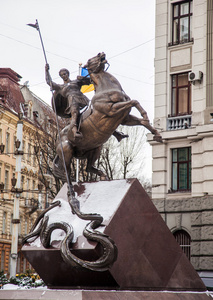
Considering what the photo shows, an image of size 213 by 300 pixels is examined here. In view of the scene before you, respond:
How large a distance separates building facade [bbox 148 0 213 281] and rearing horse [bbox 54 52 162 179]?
14.2 m

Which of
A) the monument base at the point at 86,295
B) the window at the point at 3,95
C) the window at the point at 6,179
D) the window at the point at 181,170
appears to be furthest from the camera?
the window at the point at 6,179

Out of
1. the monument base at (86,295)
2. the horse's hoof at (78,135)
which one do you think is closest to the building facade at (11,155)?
the horse's hoof at (78,135)

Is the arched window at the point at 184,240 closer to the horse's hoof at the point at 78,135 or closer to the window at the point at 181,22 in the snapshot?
the window at the point at 181,22

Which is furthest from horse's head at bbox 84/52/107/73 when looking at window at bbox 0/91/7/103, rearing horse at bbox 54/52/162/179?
window at bbox 0/91/7/103

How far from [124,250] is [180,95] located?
18.8 m

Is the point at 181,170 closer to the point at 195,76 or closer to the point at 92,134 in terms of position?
the point at 195,76

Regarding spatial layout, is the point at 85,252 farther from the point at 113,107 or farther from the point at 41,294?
the point at 113,107

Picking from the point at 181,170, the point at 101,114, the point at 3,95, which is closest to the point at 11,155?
the point at 3,95

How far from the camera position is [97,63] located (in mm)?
A: 11938

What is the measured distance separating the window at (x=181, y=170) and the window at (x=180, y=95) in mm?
1698

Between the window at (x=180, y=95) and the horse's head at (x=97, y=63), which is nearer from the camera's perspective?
the horse's head at (x=97, y=63)

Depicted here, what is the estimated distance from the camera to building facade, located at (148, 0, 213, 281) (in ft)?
86.9

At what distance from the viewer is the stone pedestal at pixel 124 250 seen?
34.4ft

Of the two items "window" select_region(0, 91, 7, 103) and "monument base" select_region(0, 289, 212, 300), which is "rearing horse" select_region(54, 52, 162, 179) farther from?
"window" select_region(0, 91, 7, 103)
